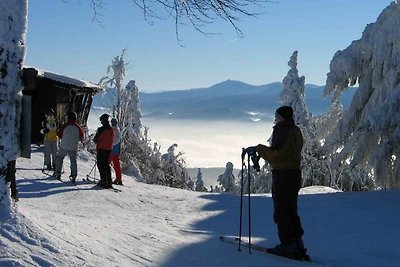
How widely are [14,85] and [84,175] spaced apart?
12.4 meters

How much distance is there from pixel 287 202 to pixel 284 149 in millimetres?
699

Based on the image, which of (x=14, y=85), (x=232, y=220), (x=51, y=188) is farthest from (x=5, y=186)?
(x=51, y=188)

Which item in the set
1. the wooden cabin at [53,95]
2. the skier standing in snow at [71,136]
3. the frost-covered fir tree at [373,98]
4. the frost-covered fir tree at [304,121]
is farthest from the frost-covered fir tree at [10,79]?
the frost-covered fir tree at [304,121]

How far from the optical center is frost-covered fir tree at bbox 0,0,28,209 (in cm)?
598

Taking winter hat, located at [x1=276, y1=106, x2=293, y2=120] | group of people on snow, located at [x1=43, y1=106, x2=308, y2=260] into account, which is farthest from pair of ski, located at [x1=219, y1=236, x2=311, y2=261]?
winter hat, located at [x1=276, y1=106, x2=293, y2=120]

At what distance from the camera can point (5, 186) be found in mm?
5977

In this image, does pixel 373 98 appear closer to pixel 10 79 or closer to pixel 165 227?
pixel 165 227

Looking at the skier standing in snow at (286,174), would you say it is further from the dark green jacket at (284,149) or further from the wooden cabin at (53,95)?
the wooden cabin at (53,95)

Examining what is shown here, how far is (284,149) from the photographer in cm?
750

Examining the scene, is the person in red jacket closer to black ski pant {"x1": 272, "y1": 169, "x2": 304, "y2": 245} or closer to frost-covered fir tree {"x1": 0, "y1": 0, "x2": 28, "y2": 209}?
black ski pant {"x1": 272, "y1": 169, "x2": 304, "y2": 245}

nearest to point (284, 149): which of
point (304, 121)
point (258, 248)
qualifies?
point (258, 248)

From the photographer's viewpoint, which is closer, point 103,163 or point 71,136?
point 71,136

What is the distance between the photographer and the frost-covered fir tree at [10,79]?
19.6ft

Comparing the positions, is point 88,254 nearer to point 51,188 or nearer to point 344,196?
point 51,188
